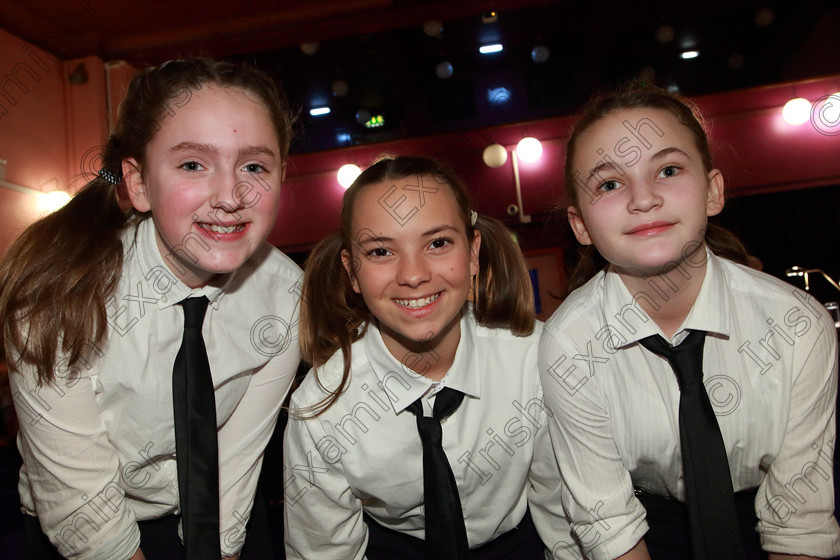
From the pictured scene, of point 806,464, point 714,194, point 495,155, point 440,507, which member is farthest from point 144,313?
point 495,155

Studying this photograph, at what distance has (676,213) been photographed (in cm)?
127

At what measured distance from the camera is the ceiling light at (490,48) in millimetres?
5762

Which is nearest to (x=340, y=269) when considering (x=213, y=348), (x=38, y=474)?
(x=213, y=348)

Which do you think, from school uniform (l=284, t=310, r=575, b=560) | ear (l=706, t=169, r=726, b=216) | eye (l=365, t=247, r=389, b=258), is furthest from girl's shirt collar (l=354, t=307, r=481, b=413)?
ear (l=706, t=169, r=726, b=216)

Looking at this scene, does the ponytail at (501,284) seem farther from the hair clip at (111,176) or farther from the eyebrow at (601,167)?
the hair clip at (111,176)

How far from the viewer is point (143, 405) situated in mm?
1275

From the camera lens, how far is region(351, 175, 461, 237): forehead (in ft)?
4.55

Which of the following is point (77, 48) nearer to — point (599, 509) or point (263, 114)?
point (263, 114)

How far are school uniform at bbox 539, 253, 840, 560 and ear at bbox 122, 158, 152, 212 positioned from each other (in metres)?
0.93

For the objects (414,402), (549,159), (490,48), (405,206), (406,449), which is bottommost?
(406,449)

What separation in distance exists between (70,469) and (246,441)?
38 centimetres

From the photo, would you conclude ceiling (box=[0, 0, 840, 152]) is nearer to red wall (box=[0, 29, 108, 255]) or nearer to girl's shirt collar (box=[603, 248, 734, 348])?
red wall (box=[0, 29, 108, 255])

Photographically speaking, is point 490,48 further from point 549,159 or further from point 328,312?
point 328,312

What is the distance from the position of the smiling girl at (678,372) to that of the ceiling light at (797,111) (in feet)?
15.5
